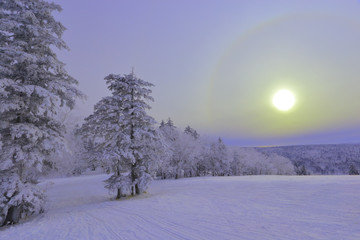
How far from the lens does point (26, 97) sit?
8984 millimetres

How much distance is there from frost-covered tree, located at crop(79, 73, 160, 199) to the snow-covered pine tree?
4.11 meters

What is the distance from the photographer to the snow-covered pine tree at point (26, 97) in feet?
26.3

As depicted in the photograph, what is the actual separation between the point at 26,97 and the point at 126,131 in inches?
268

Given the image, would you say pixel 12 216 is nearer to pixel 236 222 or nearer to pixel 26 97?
pixel 26 97

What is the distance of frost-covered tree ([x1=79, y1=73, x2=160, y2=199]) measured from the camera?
13828mm

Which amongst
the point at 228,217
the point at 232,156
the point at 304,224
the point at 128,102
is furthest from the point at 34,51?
the point at 232,156

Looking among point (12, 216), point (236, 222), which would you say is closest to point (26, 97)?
point (12, 216)

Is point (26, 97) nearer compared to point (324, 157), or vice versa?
point (26, 97)

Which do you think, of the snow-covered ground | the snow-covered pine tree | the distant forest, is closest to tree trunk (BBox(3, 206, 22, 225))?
the snow-covered pine tree

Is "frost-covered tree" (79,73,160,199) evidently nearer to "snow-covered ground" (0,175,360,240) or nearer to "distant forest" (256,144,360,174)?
"snow-covered ground" (0,175,360,240)

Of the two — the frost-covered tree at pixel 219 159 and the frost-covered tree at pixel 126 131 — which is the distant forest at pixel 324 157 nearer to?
the frost-covered tree at pixel 219 159

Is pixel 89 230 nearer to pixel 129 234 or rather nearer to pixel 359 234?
pixel 129 234

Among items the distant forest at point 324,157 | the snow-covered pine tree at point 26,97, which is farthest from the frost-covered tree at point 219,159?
the distant forest at point 324,157

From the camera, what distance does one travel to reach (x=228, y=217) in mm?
6984
